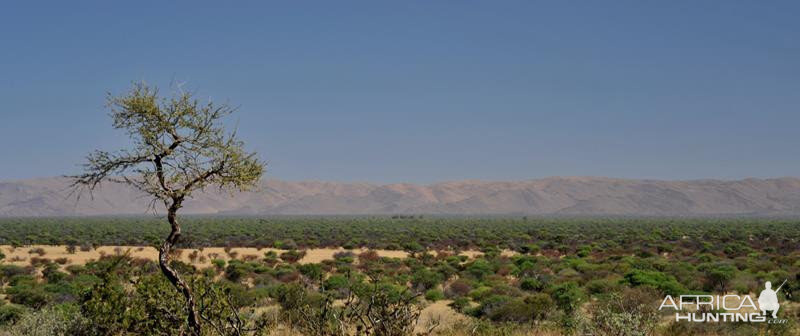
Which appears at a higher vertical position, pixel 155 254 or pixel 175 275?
pixel 175 275

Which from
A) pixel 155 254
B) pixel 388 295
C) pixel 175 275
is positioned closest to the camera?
pixel 175 275

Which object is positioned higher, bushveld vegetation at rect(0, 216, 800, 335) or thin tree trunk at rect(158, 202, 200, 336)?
thin tree trunk at rect(158, 202, 200, 336)

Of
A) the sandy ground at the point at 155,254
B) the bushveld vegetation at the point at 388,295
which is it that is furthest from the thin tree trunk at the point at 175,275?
the sandy ground at the point at 155,254

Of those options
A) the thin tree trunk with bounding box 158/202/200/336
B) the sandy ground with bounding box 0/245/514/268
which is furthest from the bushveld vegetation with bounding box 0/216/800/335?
the sandy ground with bounding box 0/245/514/268

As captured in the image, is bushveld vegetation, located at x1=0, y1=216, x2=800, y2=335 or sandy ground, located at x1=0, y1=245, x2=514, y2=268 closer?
bushveld vegetation, located at x1=0, y1=216, x2=800, y2=335

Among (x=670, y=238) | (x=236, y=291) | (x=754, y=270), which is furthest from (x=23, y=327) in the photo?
(x=670, y=238)

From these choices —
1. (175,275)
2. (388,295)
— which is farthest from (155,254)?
(175,275)

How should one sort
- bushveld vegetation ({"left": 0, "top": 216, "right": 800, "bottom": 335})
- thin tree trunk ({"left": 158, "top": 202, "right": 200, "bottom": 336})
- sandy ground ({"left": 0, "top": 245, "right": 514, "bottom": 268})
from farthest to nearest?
sandy ground ({"left": 0, "top": 245, "right": 514, "bottom": 268}) → bushveld vegetation ({"left": 0, "top": 216, "right": 800, "bottom": 335}) → thin tree trunk ({"left": 158, "top": 202, "right": 200, "bottom": 336})

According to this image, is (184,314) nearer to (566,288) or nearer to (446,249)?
(566,288)

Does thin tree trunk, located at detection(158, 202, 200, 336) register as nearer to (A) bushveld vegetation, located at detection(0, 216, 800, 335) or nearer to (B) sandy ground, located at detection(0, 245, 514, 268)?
(A) bushveld vegetation, located at detection(0, 216, 800, 335)

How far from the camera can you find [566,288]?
826 inches

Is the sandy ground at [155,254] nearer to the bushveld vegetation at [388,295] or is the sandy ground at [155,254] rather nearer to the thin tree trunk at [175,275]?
the bushveld vegetation at [388,295]

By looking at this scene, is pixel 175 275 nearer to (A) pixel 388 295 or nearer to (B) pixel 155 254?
(A) pixel 388 295

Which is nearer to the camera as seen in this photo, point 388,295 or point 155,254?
point 388,295
